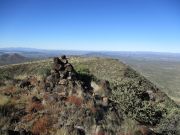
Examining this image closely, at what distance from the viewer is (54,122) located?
9523 mm

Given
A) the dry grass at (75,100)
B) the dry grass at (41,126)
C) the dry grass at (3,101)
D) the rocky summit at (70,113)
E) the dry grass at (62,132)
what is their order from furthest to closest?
1. the dry grass at (75,100)
2. the dry grass at (3,101)
3. the rocky summit at (70,113)
4. the dry grass at (41,126)
5. the dry grass at (62,132)

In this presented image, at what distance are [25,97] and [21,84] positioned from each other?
2.57 m

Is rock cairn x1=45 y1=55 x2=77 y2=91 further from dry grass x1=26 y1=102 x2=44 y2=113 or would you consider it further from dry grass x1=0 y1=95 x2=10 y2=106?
dry grass x1=0 y1=95 x2=10 y2=106

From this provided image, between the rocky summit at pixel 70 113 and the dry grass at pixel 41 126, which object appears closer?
the dry grass at pixel 41 126

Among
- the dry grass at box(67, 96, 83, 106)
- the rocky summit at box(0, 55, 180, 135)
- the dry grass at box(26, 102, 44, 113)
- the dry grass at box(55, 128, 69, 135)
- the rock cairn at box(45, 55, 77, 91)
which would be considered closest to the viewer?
the dry grass at box(55, 128, 69, 135)

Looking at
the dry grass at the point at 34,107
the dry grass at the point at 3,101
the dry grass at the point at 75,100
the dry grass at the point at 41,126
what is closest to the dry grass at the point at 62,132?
the dry grass at the point at 41,126

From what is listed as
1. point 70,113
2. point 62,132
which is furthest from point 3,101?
point 62,132

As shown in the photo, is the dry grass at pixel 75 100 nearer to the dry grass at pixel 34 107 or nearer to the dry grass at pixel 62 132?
the dry grass at pixel 34 107

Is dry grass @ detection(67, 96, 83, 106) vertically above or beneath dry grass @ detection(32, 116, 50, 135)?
above

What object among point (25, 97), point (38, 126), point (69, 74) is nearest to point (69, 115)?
point (38, 126)

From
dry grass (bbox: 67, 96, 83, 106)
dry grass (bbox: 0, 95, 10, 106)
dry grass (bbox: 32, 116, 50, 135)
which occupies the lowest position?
dry grass (bbox: 32, 116, 50, 135)

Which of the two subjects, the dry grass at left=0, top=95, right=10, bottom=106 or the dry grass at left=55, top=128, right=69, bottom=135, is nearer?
the dry grass at left=55, top=128, right=69, bottom=135

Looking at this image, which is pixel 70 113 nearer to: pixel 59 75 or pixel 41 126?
pixel 41 126

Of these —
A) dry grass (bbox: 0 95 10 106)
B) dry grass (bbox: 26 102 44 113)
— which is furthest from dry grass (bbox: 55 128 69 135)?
dry grass (bbox: 0 95 10 106)
